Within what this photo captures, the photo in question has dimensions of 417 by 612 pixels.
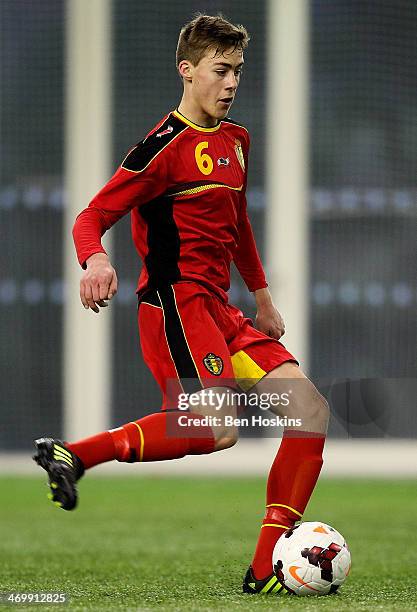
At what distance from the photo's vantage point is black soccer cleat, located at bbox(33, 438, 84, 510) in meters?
2.73

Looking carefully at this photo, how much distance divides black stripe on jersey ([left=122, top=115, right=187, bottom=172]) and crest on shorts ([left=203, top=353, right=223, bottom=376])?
1.53 feet

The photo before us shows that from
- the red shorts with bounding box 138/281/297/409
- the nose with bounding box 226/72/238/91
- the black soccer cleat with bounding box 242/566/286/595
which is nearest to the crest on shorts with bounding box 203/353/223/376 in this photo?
the red shorts with bounding box 138/281/297/409

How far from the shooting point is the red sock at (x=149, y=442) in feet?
9.37

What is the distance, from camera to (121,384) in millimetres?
8586

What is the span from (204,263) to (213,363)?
260 mm

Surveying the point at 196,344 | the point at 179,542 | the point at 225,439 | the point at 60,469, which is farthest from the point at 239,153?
the point at 179,542

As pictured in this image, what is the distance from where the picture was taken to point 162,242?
3.16 metres

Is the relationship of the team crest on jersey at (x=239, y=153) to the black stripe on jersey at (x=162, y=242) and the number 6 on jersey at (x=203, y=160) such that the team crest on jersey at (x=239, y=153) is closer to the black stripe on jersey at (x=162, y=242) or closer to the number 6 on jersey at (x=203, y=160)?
the number 6 on jersey at (x=203, y=160)

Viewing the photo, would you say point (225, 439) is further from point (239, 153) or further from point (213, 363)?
point (239, 153)

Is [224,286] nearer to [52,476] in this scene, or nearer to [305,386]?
[305,386]

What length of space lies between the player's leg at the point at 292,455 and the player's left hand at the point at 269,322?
1.01 feet
